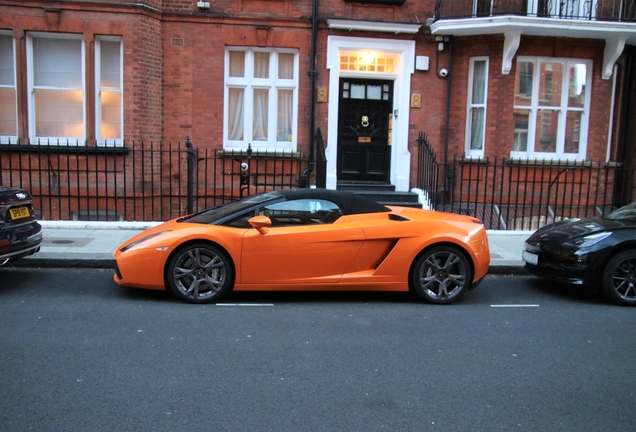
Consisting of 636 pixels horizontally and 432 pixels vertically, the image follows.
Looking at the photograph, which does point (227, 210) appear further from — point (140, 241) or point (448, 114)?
point (448, 114)

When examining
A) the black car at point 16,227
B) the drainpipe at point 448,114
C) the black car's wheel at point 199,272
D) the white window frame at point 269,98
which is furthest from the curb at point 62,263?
the drainpipe at point 448,114

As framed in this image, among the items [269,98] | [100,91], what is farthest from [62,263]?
[269,98]

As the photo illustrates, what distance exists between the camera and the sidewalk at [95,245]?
→ 7.98 meters

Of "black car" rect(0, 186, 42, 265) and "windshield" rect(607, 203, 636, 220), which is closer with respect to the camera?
"black car" rect(0, 186, 42, 265)

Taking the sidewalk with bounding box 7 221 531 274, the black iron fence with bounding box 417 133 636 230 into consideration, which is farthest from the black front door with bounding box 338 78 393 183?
the sidewalk with bounding box 7 221 531 274

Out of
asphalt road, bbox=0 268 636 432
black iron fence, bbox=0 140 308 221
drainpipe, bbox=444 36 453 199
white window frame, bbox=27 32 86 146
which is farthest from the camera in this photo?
Result: drainpipe, bbox=444 36 453 199

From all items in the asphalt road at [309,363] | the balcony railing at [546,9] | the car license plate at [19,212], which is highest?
the balcony railing at [546,9]

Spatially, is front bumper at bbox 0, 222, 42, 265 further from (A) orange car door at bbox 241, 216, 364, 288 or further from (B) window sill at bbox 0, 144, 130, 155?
(B) window sill at bbox 0, 144, 130, 155

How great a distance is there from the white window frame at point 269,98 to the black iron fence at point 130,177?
16.0 inches

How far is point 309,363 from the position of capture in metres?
4.53

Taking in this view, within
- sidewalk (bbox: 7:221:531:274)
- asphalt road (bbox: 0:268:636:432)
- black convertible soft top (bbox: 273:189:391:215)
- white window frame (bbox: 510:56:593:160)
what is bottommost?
asphalt road (bbox: 0:268:636:432)

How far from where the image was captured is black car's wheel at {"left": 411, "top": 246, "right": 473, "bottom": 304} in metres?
6.45

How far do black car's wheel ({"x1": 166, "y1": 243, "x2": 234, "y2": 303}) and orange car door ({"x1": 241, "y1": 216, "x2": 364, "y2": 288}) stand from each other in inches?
8.9

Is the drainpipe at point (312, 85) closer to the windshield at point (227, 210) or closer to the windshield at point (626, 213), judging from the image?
the windshield at point (227, 210)
